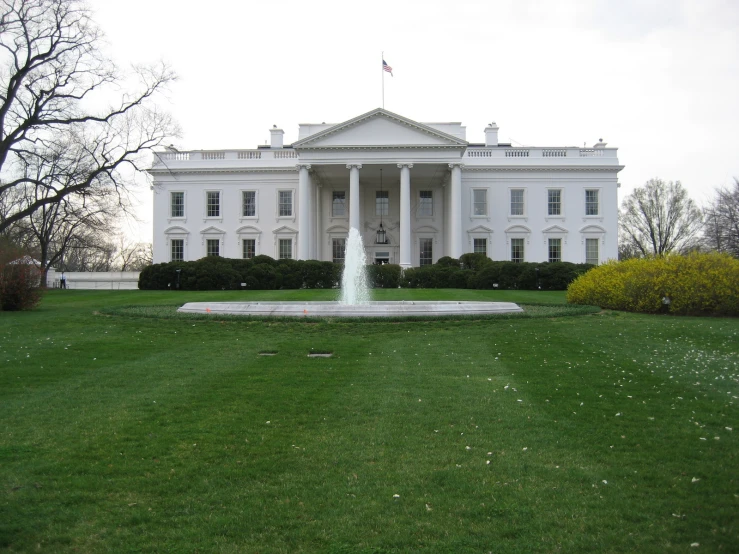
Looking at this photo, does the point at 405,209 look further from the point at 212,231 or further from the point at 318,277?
the point at 212,231

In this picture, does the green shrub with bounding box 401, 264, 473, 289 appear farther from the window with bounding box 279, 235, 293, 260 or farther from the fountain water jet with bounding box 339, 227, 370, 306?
the window with bounding box 279, 235, 293, 260

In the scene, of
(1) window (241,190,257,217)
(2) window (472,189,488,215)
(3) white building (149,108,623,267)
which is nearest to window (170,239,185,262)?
(3) white building (149,108,623,267)

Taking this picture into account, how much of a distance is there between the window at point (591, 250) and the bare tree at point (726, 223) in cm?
882

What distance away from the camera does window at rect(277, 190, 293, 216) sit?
160 feet

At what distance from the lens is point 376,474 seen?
516 cm

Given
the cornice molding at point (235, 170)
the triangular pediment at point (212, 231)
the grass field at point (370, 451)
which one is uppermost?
the cornice molding at point (235, 170)

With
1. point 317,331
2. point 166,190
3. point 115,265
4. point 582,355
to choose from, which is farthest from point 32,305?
point 115,265

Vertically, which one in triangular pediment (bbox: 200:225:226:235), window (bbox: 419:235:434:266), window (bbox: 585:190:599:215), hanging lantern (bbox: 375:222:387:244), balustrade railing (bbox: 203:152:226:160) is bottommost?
window (bbox: 419:235:434:266)

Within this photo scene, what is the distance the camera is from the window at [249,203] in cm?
4903

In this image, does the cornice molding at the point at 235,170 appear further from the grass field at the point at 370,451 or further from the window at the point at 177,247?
the grass field at the point at 370,451

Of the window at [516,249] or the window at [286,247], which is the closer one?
the window at [516,249]

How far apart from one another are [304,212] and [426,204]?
1132cm

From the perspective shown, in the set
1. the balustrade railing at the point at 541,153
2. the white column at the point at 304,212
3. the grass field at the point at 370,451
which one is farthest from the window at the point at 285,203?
the grass field at the point at 370,451

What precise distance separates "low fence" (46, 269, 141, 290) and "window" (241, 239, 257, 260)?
31.3 ft
